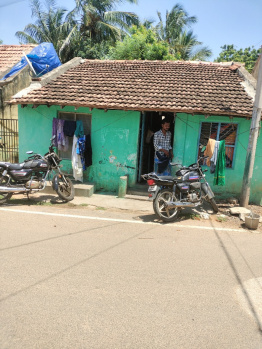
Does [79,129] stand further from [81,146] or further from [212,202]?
[212,202]

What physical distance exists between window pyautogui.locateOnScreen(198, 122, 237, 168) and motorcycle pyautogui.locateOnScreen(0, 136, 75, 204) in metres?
4.16

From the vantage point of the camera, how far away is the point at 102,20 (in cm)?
1972

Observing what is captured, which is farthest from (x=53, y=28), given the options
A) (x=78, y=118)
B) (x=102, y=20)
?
(x=78, y=118)

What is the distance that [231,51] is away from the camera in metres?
37.2

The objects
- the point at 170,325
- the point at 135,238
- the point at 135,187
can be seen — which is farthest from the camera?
the point at 135,187

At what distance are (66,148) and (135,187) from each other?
8.55ft

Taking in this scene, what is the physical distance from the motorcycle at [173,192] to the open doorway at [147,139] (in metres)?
2.70

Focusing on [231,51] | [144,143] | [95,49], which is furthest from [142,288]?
[231,51]

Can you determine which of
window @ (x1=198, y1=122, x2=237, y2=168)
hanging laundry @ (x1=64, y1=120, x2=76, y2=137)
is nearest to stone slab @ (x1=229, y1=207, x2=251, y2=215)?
window @ (x1=198, y1=122, x2=237, y2=168)

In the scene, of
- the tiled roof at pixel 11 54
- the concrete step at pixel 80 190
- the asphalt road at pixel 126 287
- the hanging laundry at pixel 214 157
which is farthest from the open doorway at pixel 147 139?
the tiled roof at pixel 11 54

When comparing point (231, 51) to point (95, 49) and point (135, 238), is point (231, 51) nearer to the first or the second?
point (95, 49)

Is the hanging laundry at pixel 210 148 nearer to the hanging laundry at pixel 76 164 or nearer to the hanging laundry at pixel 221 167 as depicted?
the hanging laundry at pixel 221 167

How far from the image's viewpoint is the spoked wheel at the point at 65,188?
727cm

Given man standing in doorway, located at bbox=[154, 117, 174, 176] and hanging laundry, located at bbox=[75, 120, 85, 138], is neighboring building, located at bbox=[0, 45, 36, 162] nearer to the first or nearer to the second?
hanging laundry, located at bbox=[75, 120, 85, 138]
